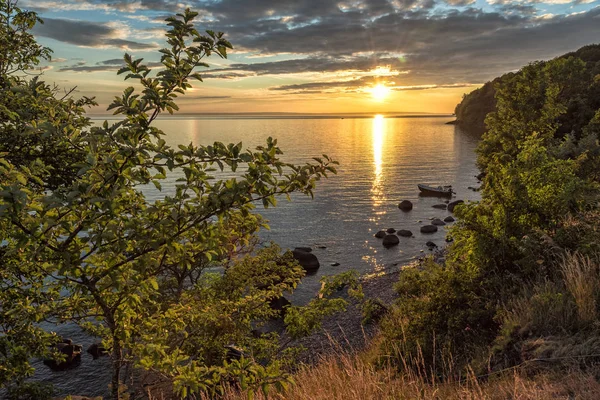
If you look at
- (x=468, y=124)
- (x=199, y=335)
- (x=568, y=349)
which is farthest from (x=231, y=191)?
(x=468, y=124)

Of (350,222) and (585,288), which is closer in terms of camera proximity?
(585,288)

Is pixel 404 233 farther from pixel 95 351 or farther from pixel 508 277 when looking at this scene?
pixel 95 351

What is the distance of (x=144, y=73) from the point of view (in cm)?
390

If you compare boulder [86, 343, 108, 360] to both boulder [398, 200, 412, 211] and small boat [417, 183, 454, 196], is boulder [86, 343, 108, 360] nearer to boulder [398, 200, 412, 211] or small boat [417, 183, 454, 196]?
boulder [398, 200, 412, 211]

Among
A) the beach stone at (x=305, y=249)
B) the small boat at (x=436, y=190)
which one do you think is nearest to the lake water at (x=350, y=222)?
the beach stone at (x=305, y=249)

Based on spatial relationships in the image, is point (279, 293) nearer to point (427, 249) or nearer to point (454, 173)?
point (427, 249)

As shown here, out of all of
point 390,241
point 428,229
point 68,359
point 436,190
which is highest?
point 436,190

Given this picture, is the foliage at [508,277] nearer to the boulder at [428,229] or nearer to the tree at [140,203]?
the tree at [140,203]

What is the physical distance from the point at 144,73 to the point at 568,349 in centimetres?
773

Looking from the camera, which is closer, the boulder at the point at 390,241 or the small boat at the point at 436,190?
the boulder at the point at 390,241

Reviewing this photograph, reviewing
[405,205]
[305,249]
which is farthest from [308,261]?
[405,205]

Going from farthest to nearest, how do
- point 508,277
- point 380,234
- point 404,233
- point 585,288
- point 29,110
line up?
point 404,233, point 380,234, point 508,277, point 585,288, point 29,110

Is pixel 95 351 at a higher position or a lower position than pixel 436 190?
lower

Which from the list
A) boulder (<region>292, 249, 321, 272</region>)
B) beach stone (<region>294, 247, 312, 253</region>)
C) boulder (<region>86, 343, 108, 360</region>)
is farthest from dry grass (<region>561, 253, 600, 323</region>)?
beach stone (<region>294, 247, 312, 253</region>)
